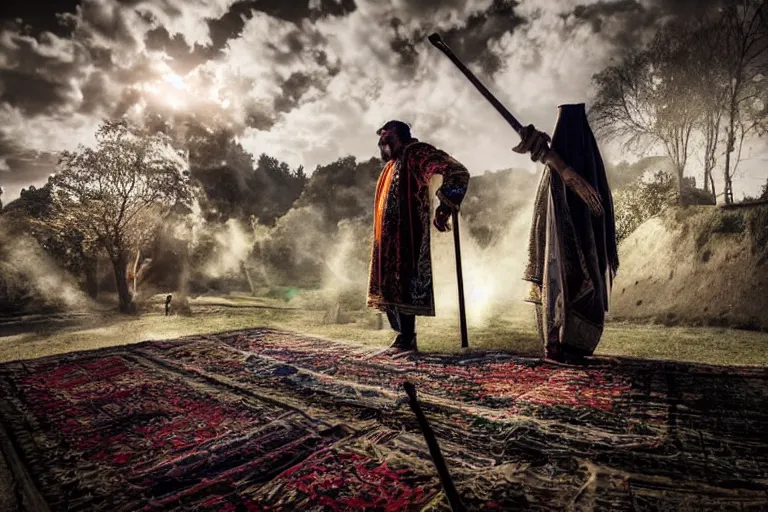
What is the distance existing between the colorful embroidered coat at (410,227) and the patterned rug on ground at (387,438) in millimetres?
1025

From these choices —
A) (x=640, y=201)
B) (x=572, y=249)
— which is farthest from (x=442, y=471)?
(x=640, y=201)

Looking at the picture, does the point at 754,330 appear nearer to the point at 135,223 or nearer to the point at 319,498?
the point at 319,498

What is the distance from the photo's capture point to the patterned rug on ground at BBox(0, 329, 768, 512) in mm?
1623

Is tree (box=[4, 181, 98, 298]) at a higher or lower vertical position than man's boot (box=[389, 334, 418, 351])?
higher

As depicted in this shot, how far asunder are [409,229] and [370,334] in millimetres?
2541

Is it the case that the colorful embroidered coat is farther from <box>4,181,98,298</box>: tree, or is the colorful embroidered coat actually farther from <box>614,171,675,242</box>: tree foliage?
<box>4,181,98,298</box>: tree

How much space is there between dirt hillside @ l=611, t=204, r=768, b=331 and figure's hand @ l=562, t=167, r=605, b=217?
5468 mm

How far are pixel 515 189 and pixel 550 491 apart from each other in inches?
756

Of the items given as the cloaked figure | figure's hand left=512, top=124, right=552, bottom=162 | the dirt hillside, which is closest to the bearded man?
figure's hand left=512, top=124, right=552, bottom=162

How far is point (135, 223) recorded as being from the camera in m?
10.8

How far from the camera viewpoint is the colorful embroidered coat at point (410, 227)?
4395mm

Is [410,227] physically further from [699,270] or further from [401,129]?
[699,270]

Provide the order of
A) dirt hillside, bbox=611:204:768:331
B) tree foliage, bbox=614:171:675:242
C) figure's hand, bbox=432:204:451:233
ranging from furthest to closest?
tree foliage, bbox=614:171:675:242, dirt hillside, bbox=611:204:768:331, figure's hand, bbox=432:204:451:233

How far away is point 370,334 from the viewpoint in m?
6.41
